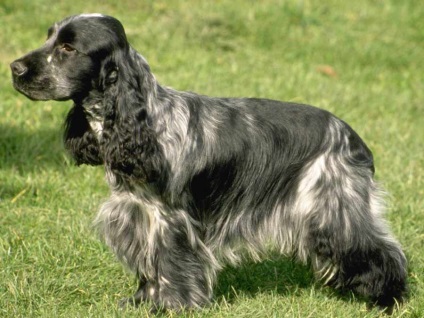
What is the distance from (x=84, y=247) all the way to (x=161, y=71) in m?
4.58

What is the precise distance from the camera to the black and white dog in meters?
4.80

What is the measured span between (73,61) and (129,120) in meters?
0.45

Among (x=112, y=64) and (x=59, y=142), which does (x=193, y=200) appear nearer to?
(x=112, y=64)

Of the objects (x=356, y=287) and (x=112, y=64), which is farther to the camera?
(x=356, y=287)

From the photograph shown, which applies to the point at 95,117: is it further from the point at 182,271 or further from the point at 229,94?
the point at 229,94

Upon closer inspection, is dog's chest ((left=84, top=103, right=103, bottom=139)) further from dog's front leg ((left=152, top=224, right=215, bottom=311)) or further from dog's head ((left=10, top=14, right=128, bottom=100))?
dog's front leg ((left=152, top=224, right=215, bottom=311))

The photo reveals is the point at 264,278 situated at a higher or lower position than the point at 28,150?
higher

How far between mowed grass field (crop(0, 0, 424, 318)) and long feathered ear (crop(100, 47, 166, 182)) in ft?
2.96

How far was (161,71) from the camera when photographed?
10.2 meters

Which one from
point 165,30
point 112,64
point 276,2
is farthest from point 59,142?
point 276,2

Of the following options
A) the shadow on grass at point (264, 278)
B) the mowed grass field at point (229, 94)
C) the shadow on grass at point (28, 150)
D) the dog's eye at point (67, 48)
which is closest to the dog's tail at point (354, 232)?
the mowed grass field at point (229, 94)

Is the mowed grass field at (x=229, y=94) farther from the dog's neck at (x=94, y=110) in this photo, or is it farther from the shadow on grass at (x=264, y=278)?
the dog's neck at (x=94, y=110)

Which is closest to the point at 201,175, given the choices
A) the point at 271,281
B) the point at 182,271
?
the point at 182,271

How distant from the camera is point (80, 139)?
205 inches
